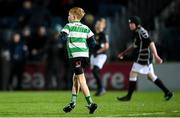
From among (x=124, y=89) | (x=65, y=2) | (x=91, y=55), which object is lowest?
(x=124, y=89)

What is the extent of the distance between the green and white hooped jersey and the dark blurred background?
37.4 ft

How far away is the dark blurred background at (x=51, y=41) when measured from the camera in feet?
87.2

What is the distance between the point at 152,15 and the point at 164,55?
2.02 meters

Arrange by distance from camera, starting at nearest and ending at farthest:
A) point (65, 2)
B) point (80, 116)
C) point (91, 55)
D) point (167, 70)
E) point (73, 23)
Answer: point (80, 116), point (73, 23), point (91, 55), point (167, 70), point (65, 2)

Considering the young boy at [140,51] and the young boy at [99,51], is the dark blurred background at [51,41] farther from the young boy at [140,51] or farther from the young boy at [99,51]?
the young boy at [140,51]

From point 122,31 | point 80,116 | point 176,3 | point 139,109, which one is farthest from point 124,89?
point 80,116

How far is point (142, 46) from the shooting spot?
18469 millimetres

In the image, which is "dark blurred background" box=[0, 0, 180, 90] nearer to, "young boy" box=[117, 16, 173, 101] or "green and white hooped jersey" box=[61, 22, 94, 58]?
"young boy" box=[117, 16, 173, 101]

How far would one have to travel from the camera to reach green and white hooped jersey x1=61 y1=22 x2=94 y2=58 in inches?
570

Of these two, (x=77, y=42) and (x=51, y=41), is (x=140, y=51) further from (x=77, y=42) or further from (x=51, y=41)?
(x=51, y=41)

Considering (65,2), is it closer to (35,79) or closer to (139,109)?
(35,79)

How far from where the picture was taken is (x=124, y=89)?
26391mm

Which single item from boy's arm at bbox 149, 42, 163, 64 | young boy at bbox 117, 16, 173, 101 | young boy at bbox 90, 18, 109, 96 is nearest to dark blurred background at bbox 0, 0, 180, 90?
young boy at bbox 90, 18, 109, 96

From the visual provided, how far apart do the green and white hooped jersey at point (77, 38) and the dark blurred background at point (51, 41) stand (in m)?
11.4
